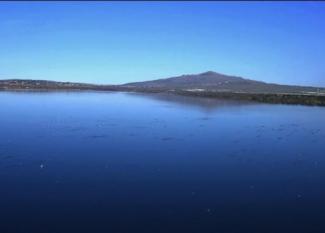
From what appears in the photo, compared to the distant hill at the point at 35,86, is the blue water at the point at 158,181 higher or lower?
higher

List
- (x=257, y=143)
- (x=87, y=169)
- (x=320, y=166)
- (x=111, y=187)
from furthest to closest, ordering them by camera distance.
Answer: (x=257, y=143), (x=320, y=166), (x=87, y=169), (x=111, y=187)

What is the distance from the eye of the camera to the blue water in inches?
372

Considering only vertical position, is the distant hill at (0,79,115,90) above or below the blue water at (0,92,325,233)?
below

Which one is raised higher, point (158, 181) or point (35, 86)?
point (158, 181)

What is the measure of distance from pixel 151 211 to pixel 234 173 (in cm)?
409

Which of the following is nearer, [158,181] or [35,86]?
[158,181]

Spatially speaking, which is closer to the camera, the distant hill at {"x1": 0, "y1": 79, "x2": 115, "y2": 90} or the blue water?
the blue water

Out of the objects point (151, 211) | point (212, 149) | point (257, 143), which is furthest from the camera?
point (257, 143)

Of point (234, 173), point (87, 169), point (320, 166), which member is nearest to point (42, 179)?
point (87, 169)

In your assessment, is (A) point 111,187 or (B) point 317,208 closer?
(B) point 317,208

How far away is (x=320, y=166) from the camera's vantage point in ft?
49.1

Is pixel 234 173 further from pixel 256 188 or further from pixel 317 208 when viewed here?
pixel 317 208

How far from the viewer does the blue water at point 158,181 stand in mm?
9461

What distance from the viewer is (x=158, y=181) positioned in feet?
40.5
